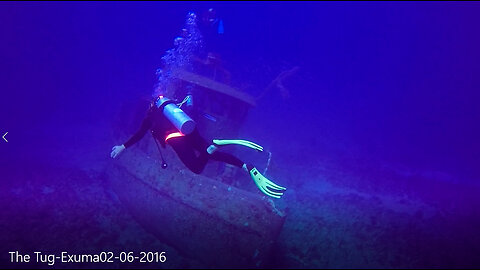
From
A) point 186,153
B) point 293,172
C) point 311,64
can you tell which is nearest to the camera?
point 186,153

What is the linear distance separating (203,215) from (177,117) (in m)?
1.91

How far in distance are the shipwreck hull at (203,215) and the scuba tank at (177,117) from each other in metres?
1.59

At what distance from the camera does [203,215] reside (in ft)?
14.6

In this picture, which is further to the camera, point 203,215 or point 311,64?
point 311,64

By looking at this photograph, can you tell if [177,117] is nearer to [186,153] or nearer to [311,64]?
[186,153]

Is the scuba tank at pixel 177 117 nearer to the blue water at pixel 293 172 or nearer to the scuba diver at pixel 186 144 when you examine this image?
the scuba diver at pixel 186 144

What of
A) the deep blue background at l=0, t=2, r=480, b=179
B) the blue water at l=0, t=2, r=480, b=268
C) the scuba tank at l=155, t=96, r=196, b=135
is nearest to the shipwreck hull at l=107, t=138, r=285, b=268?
the blue water at l=0, t=2, r=480, b=268

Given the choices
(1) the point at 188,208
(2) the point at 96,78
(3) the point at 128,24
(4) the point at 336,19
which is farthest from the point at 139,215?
(4) the point at 336,19

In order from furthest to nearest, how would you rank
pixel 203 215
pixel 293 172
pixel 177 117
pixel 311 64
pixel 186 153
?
pixel 311 64, pixel 293 172, pixel 203 215, pixel 186 153, pixel 177 117

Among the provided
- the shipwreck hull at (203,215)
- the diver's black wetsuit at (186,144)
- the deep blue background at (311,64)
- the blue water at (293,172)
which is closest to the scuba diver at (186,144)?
the diver's black wetsuit at (186,144)

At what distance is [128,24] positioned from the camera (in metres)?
90.0

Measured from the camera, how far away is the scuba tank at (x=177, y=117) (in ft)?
11.3

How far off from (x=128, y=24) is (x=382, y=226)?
336ft

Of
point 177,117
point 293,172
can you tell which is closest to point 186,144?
point 177,117
